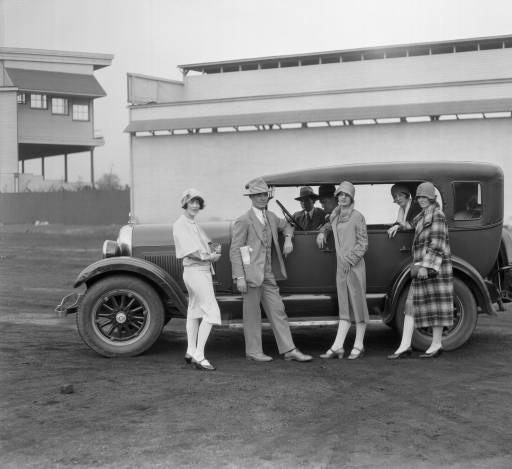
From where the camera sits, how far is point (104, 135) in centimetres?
4791

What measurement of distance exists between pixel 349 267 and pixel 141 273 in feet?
6.94

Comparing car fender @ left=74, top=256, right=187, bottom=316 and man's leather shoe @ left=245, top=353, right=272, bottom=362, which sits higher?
car fender @ left=74, top=256, right=187, bottom=316

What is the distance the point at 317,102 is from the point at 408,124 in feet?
13.5

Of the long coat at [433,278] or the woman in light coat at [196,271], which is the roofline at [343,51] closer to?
the long coat at [433,278]

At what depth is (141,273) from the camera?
755 centimetres

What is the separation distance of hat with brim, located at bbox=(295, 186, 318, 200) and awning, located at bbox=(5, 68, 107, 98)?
40.0 metres

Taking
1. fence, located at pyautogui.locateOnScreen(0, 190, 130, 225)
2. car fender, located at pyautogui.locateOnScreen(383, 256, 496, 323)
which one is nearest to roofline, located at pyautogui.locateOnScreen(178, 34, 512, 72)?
fence, located at pyautogui.locateOnScreen(0, 190, 130, 225)

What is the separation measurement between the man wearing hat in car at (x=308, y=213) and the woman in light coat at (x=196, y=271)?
126 centimetres

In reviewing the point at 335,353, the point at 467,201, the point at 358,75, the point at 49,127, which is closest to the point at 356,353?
the point at 335,353

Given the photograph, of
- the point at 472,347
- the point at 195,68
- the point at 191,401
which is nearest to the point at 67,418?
the point at 191,401

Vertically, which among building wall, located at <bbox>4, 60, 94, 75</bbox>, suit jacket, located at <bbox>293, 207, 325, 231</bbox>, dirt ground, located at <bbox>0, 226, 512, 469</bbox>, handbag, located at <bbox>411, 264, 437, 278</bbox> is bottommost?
dirt ground, located at <bbox>0, 226, 512, 469</bbox>

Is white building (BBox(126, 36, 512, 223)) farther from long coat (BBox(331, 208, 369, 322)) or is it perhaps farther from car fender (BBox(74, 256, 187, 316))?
car fender (BBox(74, 256, 187, 316))

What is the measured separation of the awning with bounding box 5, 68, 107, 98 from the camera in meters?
44.7

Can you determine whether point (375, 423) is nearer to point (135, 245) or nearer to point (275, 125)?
point (135, 245)
